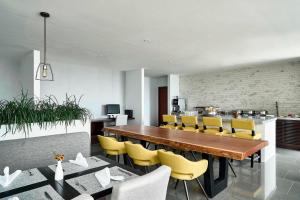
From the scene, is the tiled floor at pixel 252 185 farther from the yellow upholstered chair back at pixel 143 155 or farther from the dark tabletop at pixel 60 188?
the dark tabletop at pixel 60 188

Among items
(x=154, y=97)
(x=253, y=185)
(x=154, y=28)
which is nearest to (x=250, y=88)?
(x=154, y=97)

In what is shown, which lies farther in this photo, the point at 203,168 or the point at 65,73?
the point at 65,73

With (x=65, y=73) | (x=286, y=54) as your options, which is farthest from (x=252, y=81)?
(x=65, y=73)

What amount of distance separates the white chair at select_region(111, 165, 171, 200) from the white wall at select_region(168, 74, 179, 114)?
7.20m

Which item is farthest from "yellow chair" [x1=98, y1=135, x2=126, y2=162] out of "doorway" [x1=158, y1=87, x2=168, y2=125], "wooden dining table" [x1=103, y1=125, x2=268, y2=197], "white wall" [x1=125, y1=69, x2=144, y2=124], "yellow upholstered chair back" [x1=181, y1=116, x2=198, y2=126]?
"doorway" [x1=158, y1=87, x2=168, y2=125]

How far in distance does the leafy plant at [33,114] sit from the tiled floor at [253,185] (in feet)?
5.83

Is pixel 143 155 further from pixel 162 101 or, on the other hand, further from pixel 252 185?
pixel 162 101

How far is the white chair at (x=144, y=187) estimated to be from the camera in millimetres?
1053

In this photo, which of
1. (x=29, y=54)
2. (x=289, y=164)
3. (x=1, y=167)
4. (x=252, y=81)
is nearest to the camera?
(x=1, y=167)

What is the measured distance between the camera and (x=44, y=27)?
126 inches

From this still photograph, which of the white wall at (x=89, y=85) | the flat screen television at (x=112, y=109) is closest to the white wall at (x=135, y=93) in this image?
the white wall at (x=89, y=85)

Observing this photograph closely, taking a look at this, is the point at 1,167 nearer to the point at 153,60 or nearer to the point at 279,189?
the point at 279,189

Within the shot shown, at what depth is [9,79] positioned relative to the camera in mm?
5344

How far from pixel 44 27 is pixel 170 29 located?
2192 mm
